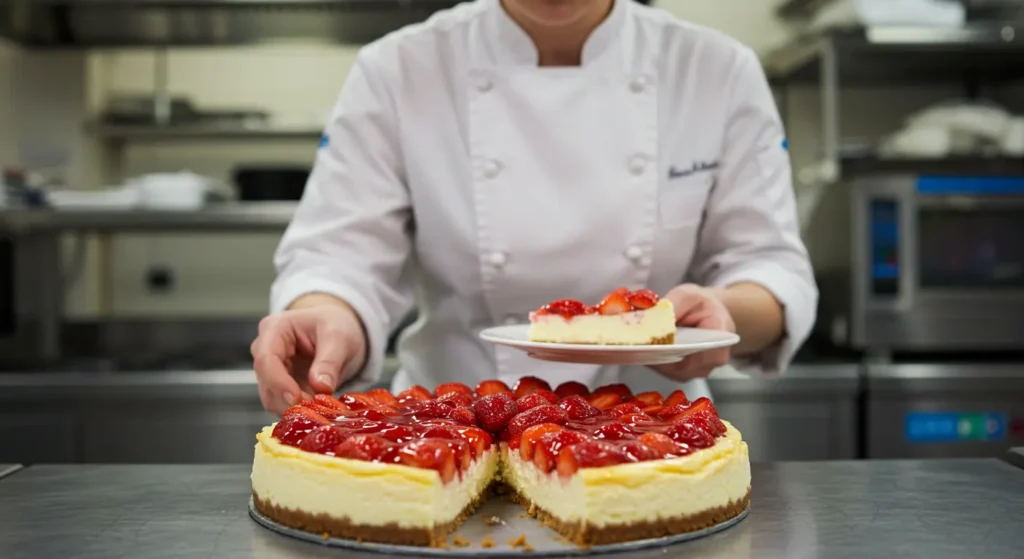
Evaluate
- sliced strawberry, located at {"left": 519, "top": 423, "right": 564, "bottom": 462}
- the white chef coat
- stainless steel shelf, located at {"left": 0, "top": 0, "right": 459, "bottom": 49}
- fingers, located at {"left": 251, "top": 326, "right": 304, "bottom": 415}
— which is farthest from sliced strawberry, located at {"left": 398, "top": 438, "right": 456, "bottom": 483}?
stainless steel shelf, located at {"left": 0, "top": 0, "right": 459, "bottom": 49}

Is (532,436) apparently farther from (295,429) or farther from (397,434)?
(295,429)

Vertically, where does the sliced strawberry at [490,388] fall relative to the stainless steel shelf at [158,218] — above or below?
below

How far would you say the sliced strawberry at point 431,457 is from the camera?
1.06 meters

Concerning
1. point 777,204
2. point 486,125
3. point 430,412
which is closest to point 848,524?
point 430,412

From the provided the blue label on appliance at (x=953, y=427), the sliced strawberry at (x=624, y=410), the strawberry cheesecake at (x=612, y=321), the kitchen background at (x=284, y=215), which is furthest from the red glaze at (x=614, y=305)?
the blue label on appliance at (x=953, y=427)

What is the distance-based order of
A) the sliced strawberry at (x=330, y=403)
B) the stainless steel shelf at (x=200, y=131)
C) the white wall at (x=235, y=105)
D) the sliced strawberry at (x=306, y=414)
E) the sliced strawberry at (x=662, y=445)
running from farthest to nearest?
the white wall at (x=235, y=105)
the stainless steel shelf at (x=200, y=131)
the sliced strawberry at (x=330, y=403)
the sliced strawberry at (x=306, y=414)
the sliced strawberry at (x=662, y=445)

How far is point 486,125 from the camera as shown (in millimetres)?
1851

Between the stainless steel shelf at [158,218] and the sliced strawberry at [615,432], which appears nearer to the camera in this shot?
the sliced strawberry at [615,432]

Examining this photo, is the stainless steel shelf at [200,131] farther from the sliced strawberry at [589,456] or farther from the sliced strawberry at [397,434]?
the sliced strawberry at [589,456]

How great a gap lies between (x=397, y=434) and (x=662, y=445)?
0.97ft

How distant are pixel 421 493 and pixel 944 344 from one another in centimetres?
254

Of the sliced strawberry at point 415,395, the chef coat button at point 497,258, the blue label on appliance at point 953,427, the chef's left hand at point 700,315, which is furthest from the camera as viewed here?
the blue label on appliance at point 953,427

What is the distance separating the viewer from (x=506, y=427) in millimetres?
1290

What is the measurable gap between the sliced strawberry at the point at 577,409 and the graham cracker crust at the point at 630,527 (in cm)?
13
